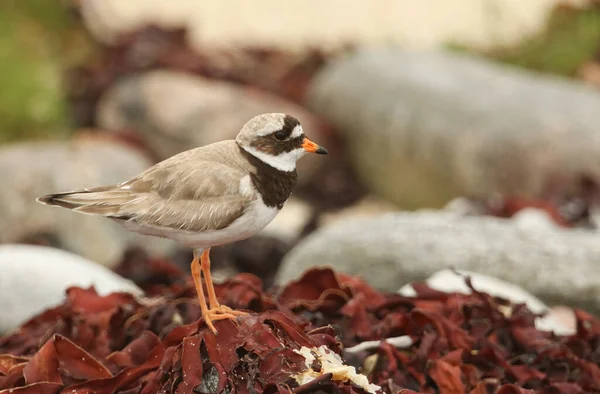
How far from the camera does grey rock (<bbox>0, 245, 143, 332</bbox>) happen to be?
5.03 metres

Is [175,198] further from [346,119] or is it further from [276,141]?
[346,119]

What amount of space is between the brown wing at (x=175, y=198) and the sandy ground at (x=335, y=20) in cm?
985

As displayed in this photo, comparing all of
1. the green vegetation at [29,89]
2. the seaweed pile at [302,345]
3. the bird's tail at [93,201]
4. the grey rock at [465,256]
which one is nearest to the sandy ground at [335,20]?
the green vegetation at [29,89]

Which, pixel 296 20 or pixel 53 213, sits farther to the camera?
pixel 296 20

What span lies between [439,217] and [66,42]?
9555mm

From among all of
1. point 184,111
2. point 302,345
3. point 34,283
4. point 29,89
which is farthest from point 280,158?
point 29,89

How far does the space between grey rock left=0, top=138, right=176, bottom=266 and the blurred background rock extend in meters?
0.02

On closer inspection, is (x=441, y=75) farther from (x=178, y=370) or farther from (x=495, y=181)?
(x=178, y=370)

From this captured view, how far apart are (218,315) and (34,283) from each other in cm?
195

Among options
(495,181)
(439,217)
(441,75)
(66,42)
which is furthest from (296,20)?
(439,217)

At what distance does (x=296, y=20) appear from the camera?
49.1 ft

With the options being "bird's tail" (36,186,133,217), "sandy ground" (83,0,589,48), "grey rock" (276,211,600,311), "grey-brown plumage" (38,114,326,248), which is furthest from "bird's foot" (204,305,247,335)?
"sandy ground" (83,0,589,48)

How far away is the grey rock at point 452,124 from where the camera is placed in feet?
28.0

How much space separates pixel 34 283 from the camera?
5059 mm
